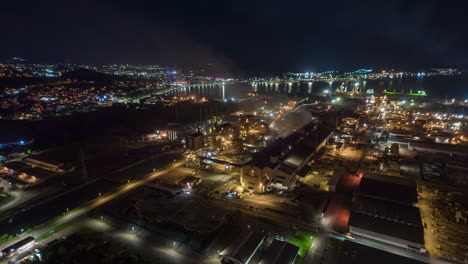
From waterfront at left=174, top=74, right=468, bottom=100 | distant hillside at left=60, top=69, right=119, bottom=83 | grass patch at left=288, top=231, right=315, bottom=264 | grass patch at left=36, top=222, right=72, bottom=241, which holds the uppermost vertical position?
distant hillside at left=60, top=69, right=119, bottom=83

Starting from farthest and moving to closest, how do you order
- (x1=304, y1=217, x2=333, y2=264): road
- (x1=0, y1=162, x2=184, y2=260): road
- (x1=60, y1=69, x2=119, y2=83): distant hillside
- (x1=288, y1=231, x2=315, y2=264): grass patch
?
(x1=60, y1=69, x2=119, y2=83): distant hillside → (x1=0, y1=162, x2=184, y2=260): road → (x1=288, y1=231, x2=315, y2=264): grass patch → (x1=304, y1=217, x2=333, y2=264): road

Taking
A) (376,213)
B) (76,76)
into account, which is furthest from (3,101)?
(376,213)

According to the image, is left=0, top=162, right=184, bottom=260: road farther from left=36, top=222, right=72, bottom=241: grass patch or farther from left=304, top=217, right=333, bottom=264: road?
left=304, top=217, right=333, bottom=264: road

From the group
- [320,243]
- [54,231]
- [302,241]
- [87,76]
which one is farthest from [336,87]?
[54,231]

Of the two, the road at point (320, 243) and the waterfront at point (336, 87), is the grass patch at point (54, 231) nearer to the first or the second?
the road at point (320, 243)

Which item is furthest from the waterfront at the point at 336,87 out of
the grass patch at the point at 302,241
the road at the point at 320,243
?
the grass patch at the point at 302,241

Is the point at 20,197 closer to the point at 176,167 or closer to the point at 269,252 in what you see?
the point at 176,167

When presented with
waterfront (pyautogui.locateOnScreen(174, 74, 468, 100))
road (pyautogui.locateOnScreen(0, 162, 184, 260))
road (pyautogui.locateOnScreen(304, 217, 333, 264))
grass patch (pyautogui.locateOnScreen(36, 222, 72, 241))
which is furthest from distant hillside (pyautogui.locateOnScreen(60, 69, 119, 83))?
road (pyautogui.locateOnScreen(304, 217, 333, 264))

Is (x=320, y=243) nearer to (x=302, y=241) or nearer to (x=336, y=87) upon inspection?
(x=302, y=241)
